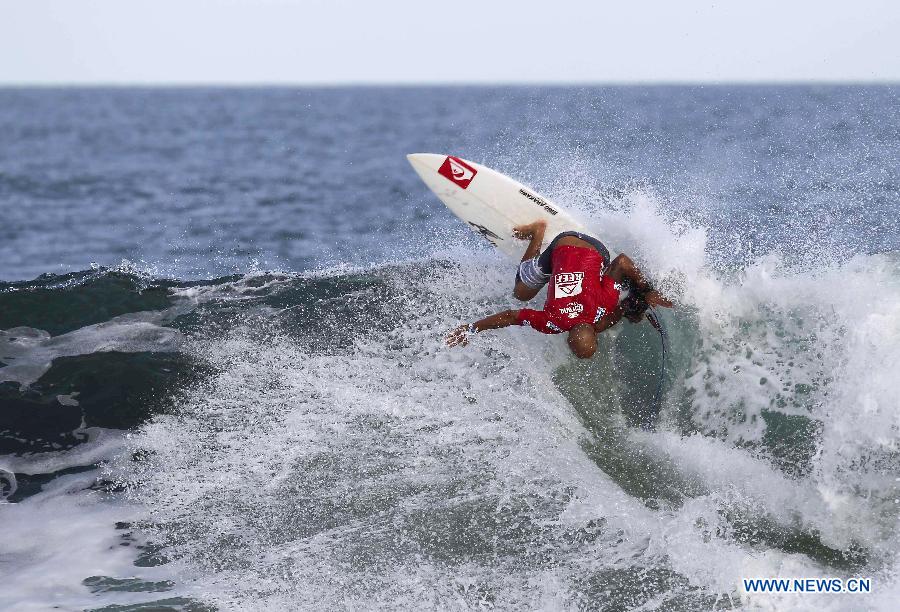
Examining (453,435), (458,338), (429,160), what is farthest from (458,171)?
(453,435)

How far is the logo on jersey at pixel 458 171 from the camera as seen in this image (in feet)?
29.3

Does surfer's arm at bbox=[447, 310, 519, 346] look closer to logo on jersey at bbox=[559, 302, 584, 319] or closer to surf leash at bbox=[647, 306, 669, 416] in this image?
logo on jersey at bbox=[559, 302, 584, 319]

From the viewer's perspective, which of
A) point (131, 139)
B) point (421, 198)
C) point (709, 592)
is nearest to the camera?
point (709, 592)

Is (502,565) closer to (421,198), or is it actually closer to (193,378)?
(193,378)

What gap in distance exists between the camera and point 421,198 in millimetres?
19203

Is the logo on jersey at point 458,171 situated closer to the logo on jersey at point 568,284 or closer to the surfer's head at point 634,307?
the logo on jersey at point 568,284

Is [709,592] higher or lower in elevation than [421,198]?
→ lower

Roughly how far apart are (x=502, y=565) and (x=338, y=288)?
524 cm

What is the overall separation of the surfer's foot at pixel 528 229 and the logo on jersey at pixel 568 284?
159 centimetres

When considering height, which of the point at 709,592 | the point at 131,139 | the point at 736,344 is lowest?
the point at 709,592

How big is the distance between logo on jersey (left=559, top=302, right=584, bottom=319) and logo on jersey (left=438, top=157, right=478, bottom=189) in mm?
2372

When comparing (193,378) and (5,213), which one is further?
(5,213)

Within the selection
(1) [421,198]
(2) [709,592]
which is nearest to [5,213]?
(1) [421,198]
